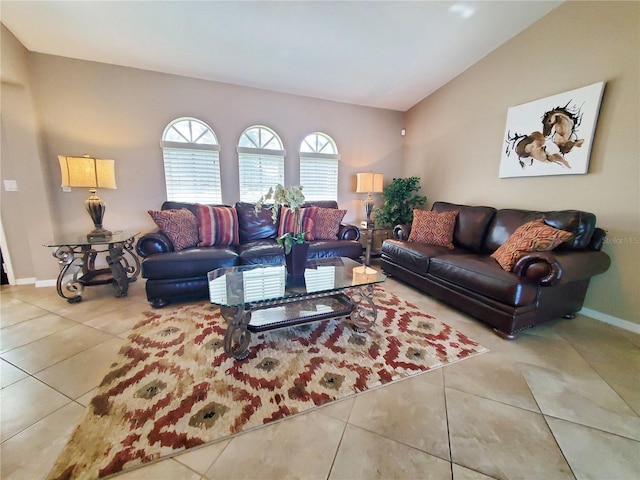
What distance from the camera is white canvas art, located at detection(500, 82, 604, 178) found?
2.30 metres

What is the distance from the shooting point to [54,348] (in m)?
1.80

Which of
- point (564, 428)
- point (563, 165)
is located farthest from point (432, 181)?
point (564, 428)

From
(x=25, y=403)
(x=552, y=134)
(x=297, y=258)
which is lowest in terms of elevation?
(x=25, y=403)

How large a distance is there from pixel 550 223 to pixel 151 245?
3922 millimetres

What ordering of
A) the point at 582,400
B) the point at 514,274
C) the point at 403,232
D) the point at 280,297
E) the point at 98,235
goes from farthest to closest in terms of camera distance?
the point at 403,232
the point at 98,235
the point at 514,274
the point at 280,297
the point at 582,400

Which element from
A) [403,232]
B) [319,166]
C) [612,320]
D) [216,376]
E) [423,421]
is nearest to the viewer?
[423,421]

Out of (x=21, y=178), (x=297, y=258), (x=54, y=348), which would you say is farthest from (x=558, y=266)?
(x=21, y=178)

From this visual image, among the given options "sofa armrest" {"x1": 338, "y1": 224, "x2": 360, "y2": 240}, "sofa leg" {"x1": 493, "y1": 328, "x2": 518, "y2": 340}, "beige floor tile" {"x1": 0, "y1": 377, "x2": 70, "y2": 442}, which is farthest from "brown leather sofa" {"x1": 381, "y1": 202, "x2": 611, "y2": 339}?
"beige floor tile" {"x1": 0, "y1": 377, "x2": 70, "y2": 442}

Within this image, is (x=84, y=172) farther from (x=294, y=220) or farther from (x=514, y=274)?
(x=514, y=274)

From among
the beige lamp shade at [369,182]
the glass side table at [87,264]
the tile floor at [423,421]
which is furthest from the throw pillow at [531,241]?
the glass side table at [87,264]

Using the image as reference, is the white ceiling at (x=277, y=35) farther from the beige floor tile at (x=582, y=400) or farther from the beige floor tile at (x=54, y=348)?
the beige floor tile at (x=582, y=400)

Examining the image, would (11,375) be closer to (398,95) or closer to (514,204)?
(514,204)

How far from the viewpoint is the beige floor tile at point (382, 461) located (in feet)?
3.36

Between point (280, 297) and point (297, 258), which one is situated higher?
point (297, 258)
